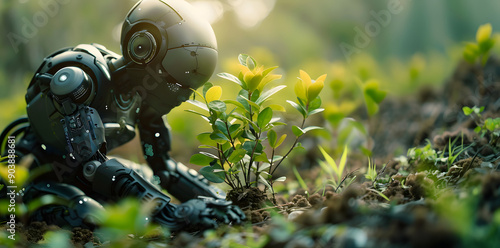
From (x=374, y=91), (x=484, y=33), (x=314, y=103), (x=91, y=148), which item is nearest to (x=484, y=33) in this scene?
(x=484, y=33)

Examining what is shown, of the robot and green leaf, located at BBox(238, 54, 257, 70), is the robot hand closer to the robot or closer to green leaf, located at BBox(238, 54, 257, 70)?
the robot

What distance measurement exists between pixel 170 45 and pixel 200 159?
1.16 feet

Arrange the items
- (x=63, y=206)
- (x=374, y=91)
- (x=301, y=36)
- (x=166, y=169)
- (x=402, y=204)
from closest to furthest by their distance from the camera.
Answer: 1. (x=402, y=204)
2. (x=63, y=206)
3. (x=166, y=169)
4. (x=374, y=91)
5. (x=301, y=36)

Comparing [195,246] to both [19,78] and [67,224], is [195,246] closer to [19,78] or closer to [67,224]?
[67,224]

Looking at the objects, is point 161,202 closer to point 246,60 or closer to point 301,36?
point 246,60

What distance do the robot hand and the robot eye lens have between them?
0.47 metres

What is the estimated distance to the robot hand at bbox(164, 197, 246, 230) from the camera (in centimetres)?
100

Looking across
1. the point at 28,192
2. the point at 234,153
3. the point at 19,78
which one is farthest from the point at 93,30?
the point at 234,153

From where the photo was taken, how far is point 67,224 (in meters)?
1.27

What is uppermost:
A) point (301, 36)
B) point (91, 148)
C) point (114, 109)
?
point (301, 36)

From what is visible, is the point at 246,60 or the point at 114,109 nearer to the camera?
the point at 246,60

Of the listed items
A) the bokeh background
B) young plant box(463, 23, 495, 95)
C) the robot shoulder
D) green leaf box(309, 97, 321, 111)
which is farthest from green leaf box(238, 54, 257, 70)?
the bokeh background

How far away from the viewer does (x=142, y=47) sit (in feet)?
3.93

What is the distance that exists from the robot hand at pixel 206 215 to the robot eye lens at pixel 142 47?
0.47 m
